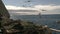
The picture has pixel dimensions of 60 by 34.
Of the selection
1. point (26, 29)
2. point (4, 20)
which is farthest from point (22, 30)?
point (4, 20)

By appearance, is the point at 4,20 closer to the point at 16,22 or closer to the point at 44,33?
the point at 16,22

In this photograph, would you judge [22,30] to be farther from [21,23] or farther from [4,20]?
[4,20]

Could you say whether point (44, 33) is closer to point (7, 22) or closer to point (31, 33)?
point (31, 33)

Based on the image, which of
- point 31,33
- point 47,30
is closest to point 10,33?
point 31,33

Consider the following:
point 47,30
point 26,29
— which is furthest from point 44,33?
point 26,29

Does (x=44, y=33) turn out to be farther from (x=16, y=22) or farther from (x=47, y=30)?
(x=16, y=22)
